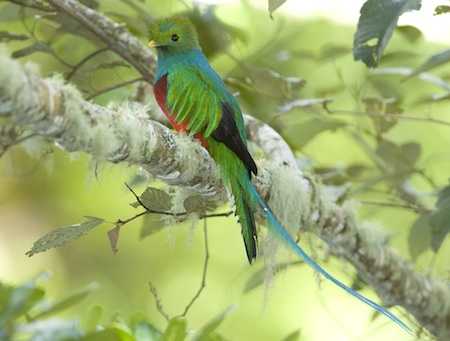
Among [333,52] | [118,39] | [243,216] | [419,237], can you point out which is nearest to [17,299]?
[243,216]

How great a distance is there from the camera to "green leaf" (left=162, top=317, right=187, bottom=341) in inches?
62.1

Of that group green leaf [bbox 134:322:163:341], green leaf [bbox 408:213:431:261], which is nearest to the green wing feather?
green leaf [bbox 134:322:163:341]

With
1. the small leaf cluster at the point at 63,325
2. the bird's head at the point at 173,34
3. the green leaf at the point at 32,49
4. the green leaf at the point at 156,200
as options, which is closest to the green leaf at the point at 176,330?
the small leaf cluster at the point at 63,325

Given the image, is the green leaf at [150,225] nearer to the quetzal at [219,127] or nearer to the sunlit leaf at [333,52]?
the quetzal at [219,127]

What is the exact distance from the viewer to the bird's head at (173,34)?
214 centimetres

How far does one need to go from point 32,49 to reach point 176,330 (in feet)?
3.22

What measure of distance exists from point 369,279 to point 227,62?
205cm

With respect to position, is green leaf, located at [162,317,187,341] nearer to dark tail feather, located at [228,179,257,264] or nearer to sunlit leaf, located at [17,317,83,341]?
sunlit leaf, located at [17,317,83,341]

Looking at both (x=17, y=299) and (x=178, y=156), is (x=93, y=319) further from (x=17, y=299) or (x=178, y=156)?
(x=178, y=156)

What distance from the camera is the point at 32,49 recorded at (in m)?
2.18

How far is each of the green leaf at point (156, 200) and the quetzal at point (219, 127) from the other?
185 millimetres

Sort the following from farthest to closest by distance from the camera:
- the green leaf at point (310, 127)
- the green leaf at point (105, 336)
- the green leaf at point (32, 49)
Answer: the green leaf at point (310, 127)
the green leaf at point (32, 49)
the green leaf at point (105, 336)

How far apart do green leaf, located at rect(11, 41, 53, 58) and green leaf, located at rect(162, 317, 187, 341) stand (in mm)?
935

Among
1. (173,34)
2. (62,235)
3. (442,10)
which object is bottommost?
(62,235)
